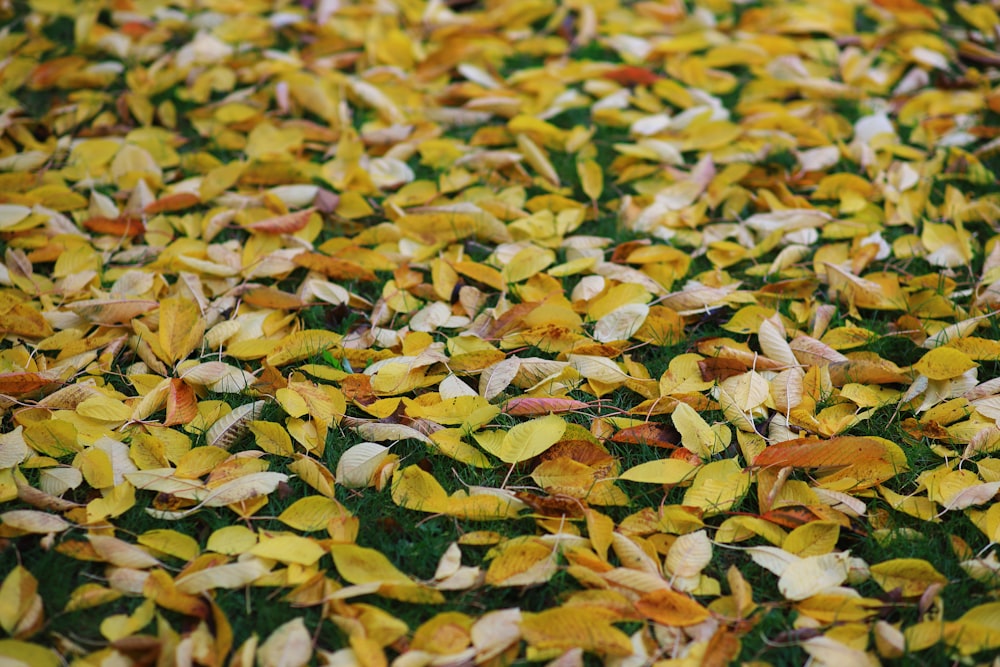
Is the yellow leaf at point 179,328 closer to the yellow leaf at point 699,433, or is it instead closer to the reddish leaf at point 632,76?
the yellow leaf at point 699,433

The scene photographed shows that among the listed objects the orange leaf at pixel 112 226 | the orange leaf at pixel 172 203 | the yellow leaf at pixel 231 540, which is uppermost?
the orange leaf at pixel 172 203

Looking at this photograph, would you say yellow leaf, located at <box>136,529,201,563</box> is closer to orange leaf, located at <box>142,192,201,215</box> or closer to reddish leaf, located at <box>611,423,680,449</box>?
reddish leaf, located at <box>611,423,680,449</box>

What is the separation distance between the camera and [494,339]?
204 cm

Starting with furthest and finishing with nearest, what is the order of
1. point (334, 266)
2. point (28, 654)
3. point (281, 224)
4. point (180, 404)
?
1. point (281, 224)
2. point (334, 266)
3. point (180, 404)
4. point (28, 654)

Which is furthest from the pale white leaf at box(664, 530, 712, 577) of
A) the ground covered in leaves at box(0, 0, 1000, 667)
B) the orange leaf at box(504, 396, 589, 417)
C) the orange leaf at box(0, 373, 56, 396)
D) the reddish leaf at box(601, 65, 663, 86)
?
the reddish leaf at box(601, 65, 663, 86)

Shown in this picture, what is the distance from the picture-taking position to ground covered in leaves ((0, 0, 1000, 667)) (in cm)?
148

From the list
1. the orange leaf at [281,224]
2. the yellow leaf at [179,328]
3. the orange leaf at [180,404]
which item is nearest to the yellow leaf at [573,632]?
the orange leaf at [180,404]

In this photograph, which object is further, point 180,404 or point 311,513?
point 180,404

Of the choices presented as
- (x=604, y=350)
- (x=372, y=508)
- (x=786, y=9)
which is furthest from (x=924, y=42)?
(x=372, y=508)

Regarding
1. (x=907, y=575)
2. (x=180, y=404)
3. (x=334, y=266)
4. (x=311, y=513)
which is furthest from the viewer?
(x=334, y=266)

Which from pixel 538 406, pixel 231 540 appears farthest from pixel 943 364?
pixel 231 540

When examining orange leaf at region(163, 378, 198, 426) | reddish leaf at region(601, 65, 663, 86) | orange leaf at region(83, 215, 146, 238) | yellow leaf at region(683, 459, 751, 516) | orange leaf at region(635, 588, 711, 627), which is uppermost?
reddish leaf at region(601, 65, 663, 86)

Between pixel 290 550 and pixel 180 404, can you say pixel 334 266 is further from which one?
pixel 290 550

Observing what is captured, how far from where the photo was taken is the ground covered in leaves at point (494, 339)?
148cm
